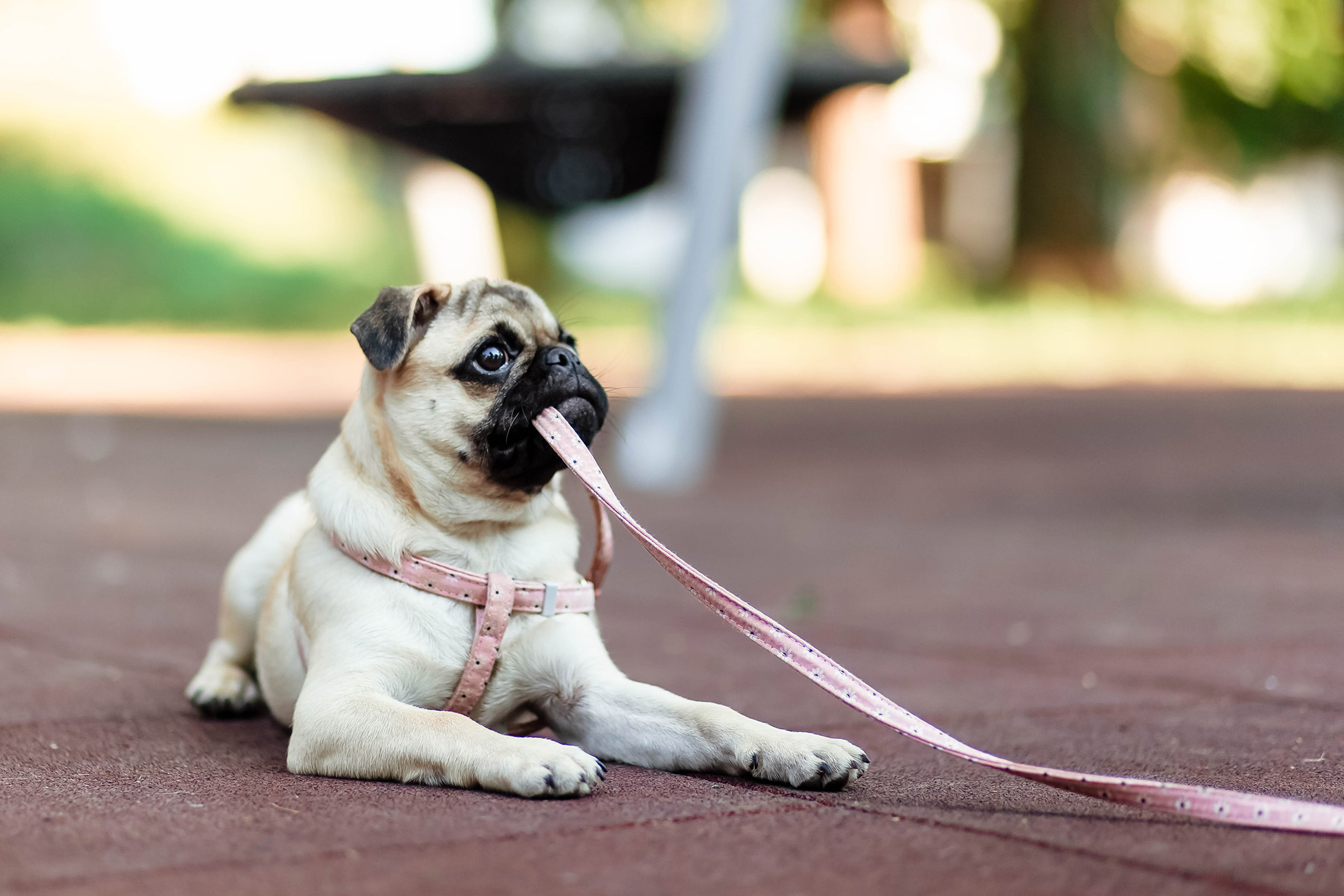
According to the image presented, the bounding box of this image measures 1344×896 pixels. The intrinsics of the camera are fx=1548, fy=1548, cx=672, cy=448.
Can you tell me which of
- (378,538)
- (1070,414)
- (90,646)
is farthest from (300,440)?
(378,538)

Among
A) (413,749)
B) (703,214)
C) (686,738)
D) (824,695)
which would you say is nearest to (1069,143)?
(703,214)

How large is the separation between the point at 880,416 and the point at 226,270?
2226cm

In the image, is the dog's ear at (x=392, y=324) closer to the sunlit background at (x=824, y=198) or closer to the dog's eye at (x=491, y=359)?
the dog's eye at (x=491, y=359)

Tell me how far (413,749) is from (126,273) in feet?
108

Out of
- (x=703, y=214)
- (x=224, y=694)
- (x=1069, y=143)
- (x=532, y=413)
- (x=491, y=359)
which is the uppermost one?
(x=1069, y=143)

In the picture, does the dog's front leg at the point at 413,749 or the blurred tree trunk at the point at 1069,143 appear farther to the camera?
the blurred tree trunk at the point at 1069,143

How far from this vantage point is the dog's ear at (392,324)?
12.0ft

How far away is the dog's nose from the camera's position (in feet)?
12.3

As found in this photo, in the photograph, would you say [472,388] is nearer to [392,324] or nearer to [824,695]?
[392,324]

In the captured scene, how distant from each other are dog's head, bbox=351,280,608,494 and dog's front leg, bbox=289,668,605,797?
59 cm

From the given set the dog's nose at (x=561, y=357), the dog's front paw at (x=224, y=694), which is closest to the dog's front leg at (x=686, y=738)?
the dog's nose at (x=561, y=357)

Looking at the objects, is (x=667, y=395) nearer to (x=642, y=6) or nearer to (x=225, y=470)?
(x=225, y=470)

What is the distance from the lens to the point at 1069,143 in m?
24.2

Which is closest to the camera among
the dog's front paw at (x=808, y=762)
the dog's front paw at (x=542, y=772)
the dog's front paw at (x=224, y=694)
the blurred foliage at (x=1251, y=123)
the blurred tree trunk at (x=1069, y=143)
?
the dog's front paw at (x=542, y=772)
